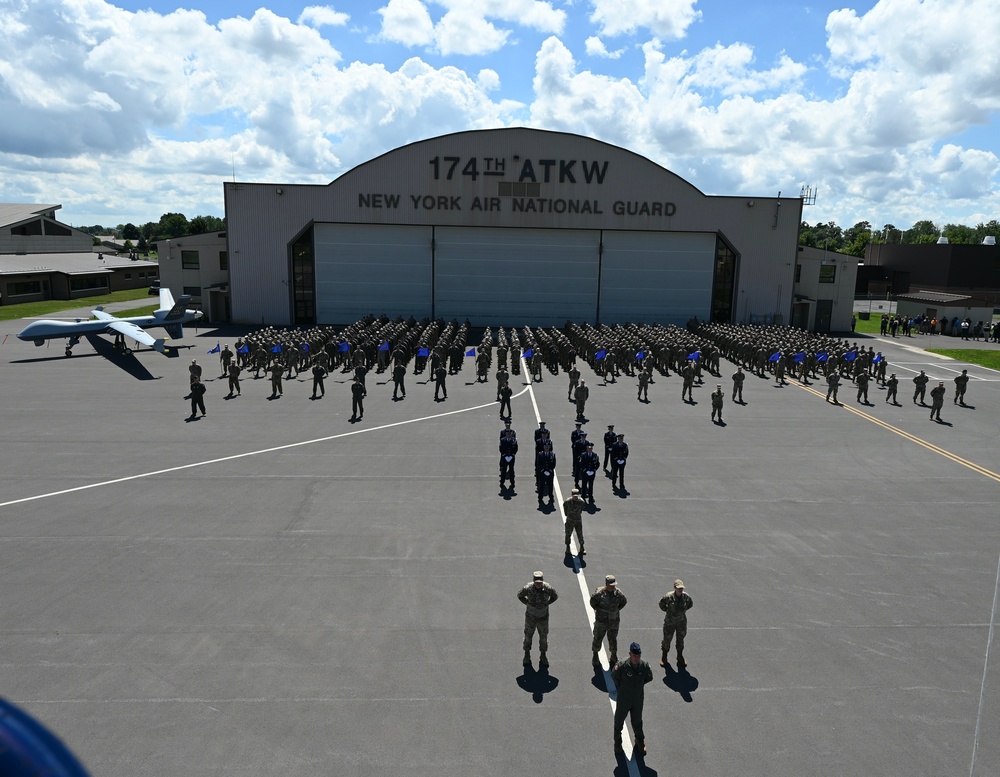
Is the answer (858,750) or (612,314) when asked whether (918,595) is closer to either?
(858,750)

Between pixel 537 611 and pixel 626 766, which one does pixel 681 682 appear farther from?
pixel 537 611

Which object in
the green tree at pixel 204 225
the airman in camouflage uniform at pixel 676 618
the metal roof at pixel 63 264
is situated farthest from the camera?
the green tree at pixel 204 225

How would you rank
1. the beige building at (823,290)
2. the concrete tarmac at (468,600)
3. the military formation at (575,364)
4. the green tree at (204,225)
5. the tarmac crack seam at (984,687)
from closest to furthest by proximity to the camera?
the tarmac crack seam at (984,687) → the concrete tarmac at (468,600) → the military formation at (575,364) → the beige building at (823,290) → the green tree at (204,225)

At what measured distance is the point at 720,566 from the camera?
36.2 ft

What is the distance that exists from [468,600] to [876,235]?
182m

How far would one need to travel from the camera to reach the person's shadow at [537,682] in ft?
25.3

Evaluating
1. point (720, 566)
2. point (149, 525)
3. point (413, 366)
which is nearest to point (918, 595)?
point (720, 566)

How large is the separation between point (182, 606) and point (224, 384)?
17.9 metres

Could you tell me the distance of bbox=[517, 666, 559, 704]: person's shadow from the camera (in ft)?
25.3

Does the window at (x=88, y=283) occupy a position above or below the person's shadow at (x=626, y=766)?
above

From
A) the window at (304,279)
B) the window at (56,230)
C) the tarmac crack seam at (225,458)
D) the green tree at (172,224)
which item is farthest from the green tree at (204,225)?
the tarmac crack seam at (225,458)

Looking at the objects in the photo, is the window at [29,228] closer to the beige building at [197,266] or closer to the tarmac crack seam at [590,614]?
the beige building at [197,266]

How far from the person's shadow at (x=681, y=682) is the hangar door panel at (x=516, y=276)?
37.7 meters

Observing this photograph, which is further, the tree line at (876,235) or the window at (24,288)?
the tree line at (876,235)
